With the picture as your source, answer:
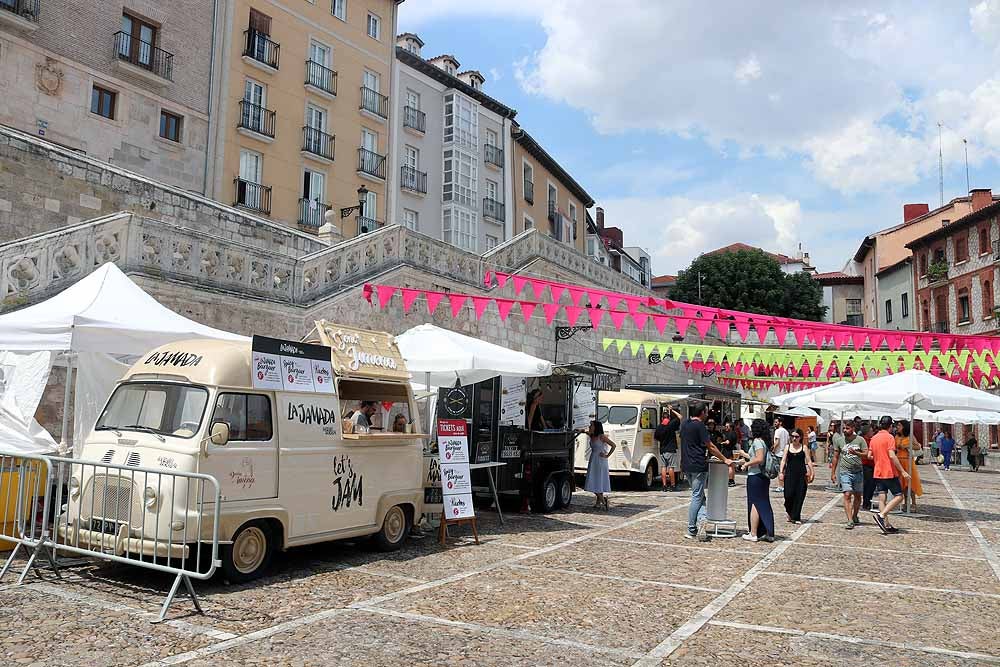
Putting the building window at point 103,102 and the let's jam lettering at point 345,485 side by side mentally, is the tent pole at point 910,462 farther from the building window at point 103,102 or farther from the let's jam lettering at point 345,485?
the building window at point 103,102

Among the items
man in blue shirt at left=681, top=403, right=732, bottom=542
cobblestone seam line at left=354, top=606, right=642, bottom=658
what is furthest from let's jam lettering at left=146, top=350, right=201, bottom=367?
man in blue shirt at left=681, top=403, right=732, bottom=542

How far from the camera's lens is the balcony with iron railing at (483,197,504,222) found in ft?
124

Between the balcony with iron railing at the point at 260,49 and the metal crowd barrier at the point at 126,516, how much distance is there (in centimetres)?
2133

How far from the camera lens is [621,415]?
1800 cm

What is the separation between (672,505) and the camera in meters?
14.8

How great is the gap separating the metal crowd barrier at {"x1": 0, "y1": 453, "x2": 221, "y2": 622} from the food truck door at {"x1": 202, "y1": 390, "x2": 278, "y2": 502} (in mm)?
228

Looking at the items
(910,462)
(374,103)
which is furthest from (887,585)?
(374,103)

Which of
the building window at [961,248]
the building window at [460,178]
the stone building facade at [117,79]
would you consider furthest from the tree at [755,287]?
the stone building facade at [117,79]

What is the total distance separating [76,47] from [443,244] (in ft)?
36.3

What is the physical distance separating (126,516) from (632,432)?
41.8ft

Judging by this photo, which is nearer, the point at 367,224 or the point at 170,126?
the point at 170,126

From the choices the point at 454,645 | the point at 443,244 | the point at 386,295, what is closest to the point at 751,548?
the point at 454,645

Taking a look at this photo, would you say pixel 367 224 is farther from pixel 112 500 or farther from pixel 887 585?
pixel 887 585

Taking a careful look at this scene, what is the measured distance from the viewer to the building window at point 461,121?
117 feet
